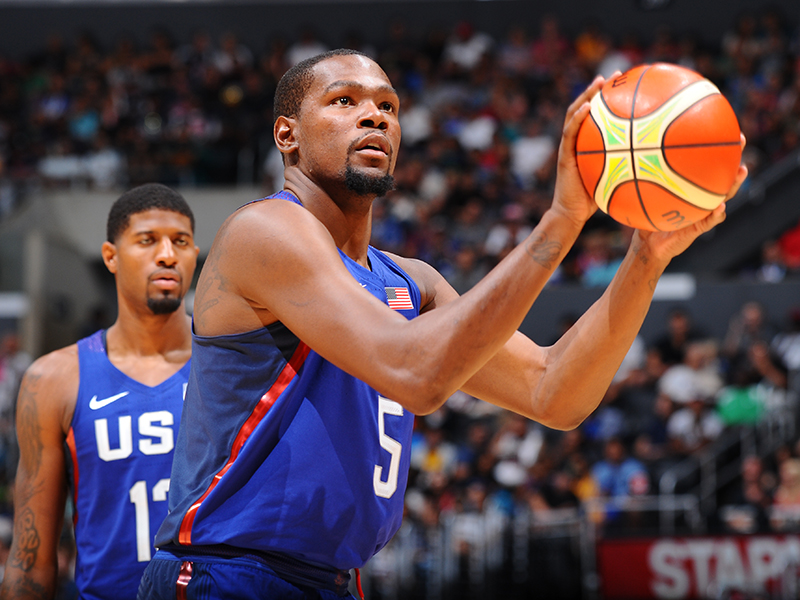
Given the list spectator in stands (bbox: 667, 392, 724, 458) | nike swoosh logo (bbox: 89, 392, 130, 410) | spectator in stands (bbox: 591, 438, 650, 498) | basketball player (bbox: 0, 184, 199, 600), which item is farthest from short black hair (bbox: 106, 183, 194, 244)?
spectator in stands (bbox: 667, 392, 724, 458)

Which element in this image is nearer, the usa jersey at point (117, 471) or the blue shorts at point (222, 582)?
the blue shorts at point (222, 582)

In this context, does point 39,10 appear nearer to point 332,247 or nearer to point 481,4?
point 481,4

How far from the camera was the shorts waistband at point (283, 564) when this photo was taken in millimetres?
2418

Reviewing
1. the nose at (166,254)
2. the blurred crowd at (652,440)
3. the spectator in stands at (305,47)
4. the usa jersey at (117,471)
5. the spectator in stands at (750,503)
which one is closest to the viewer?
the usa jersey at (117,471)

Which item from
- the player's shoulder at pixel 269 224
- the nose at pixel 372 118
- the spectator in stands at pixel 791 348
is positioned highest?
the spectator in stands at pixel 791 348

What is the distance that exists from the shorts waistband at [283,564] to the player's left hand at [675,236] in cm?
127

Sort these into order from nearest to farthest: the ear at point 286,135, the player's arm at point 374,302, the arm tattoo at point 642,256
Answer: the player's arm at point 374,302
the arm tattoo at point 642,256
the ear at point 286,135

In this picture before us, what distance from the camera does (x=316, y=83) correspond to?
8.90ft

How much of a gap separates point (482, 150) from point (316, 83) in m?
13.2

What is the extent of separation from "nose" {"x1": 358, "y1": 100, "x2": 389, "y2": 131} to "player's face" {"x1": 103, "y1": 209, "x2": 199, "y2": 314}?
4.88ft

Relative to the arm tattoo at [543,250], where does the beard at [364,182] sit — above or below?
above

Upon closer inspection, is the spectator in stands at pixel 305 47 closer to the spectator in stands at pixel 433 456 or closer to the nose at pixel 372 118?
the spectator in stands at pixel 433 456

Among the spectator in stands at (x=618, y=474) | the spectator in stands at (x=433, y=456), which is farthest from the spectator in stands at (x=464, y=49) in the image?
the spectator in stands at (x=618, y=474)

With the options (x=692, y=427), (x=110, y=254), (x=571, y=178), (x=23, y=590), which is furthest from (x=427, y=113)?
(x=571, y=178)
